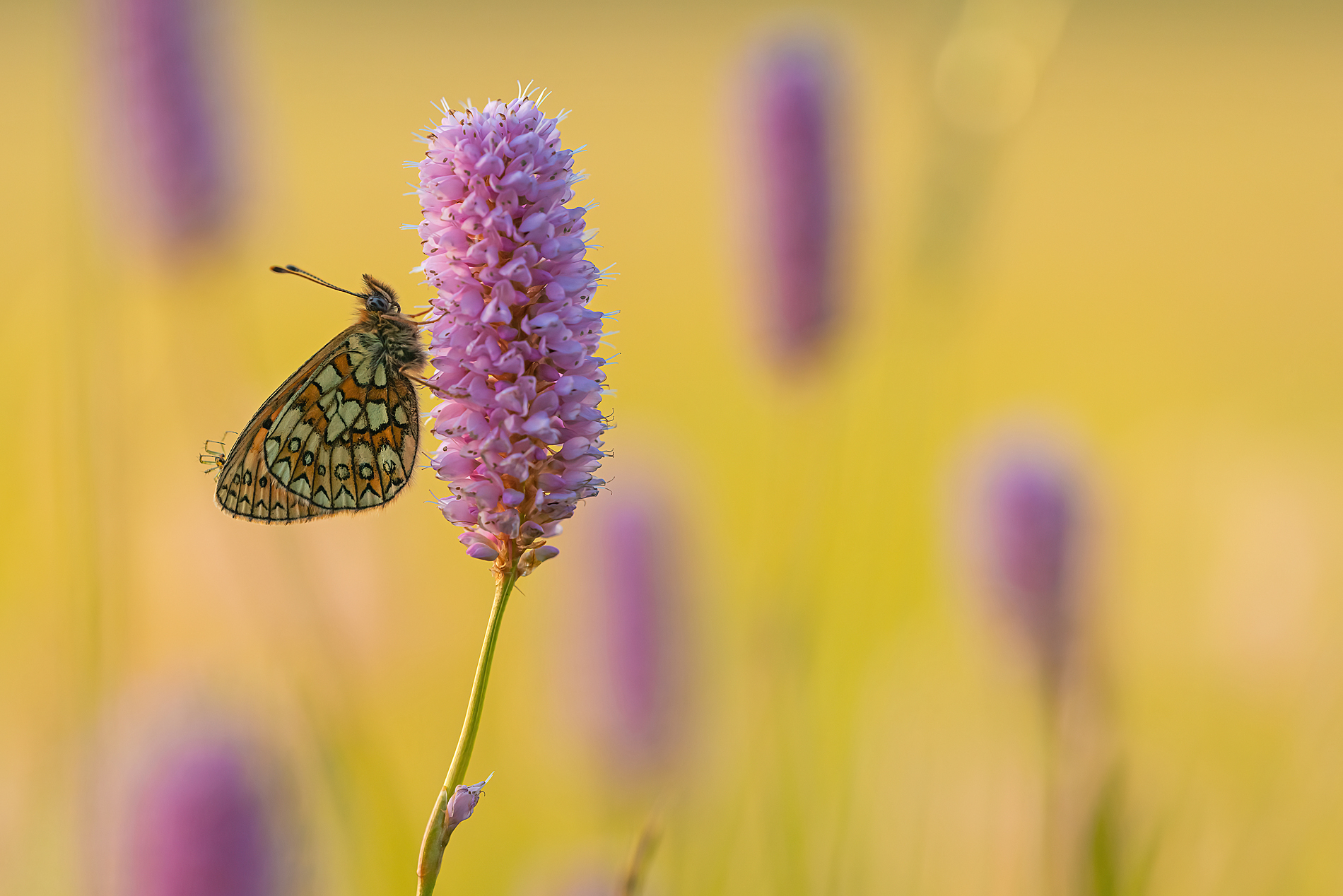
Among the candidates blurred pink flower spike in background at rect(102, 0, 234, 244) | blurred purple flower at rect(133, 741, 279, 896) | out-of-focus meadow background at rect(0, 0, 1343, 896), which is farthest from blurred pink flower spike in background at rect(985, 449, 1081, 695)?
blurred pink flower spike in background at rect(102, 0, 234, 244)

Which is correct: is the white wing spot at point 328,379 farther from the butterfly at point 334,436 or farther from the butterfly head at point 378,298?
the butterfly head at point 378,298

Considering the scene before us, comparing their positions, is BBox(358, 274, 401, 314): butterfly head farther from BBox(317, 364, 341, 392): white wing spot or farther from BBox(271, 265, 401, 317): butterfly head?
BBox(317, 364, 341, 392): white wing spot

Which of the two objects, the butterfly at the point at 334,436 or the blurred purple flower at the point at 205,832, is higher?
the butterfly at the point at 334,436

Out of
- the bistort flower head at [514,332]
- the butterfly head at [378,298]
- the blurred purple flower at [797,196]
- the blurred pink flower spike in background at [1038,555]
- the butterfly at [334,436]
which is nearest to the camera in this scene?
the bistort flower head at [514,332]

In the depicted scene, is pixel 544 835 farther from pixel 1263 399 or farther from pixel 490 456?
pixel 1263 399

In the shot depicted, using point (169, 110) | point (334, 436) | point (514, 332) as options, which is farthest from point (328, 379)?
point (169, 110)

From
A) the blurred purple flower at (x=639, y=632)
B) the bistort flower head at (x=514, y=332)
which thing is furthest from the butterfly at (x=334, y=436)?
the blurred purple flower at (x=639, y=632)

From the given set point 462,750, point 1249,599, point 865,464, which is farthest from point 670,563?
point 462,750
